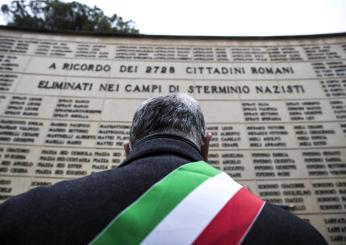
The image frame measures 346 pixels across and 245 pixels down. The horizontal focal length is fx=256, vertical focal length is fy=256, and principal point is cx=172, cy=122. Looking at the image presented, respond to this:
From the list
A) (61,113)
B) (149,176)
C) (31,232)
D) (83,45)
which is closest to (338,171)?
(149,176)

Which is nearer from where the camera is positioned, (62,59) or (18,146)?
(18,146)

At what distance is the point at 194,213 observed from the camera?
0.90 meters

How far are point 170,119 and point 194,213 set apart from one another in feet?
1.67

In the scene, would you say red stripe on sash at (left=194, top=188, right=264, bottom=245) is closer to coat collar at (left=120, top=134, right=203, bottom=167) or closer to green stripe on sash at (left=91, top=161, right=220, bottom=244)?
green stripe on sash at (left=91, top=161, right=220, bottom=244)

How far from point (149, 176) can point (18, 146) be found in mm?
2156

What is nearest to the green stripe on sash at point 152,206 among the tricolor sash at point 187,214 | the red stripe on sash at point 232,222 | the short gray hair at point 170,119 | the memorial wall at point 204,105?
the tricolor sash at point 187,214

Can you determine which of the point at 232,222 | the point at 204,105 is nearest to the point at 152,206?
the point at 232,222

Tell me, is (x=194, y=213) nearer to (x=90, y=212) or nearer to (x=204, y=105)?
(x=90, y=212)

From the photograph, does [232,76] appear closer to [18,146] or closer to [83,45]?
[83,45]

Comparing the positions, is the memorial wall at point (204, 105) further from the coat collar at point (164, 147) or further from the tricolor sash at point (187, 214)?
the tricolor sash at point (187, 214)

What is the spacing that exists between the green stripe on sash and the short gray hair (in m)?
0.25

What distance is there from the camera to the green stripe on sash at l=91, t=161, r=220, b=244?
0.80 metres

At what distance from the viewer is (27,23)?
434 cm

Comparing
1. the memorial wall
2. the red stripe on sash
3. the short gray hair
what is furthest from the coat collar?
the memorial wall
